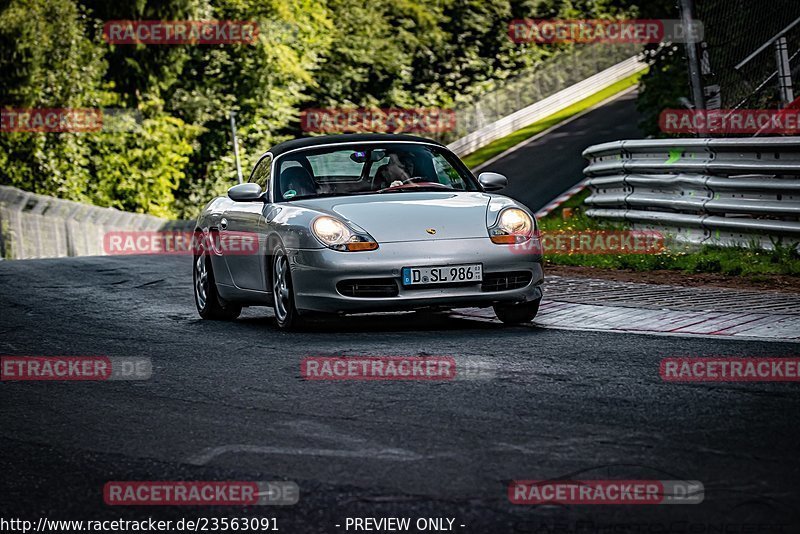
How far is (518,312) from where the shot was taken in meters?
9.83

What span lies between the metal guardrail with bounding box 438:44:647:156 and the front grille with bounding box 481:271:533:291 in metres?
40.3

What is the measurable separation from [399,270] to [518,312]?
1.13m

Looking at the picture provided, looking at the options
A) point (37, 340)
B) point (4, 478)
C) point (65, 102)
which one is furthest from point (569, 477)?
point (65, 102)

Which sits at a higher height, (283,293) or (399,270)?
(399,270)

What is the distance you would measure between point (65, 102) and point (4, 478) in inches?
1757

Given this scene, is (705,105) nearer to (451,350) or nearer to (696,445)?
(451,350)

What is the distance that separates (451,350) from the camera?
8273mm

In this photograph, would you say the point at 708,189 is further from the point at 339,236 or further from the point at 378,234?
the point at 339,236

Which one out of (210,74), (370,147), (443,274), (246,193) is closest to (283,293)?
(246,193)

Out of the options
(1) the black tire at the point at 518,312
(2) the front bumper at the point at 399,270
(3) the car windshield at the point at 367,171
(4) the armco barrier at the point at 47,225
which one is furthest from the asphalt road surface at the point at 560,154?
(2) the front bumper at the point at 399,270

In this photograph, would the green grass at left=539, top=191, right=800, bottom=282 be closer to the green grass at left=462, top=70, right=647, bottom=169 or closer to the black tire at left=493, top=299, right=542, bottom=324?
the black tire at left=493, top=299, right=542, bottom=324

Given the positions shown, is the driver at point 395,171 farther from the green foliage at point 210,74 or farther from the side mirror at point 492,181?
the green foliage at point 210,74

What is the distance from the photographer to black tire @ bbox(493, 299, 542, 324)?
9.77 metres

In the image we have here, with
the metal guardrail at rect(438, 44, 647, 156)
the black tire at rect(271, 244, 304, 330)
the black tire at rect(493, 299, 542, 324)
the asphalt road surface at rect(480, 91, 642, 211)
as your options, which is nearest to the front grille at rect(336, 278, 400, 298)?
the black tire at rect(271, 244, 304, 330)
